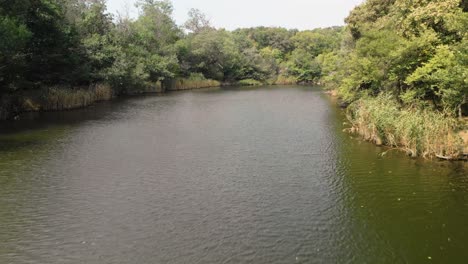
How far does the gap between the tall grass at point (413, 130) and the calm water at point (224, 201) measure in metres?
0.85

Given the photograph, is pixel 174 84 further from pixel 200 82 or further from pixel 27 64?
pixel 27 64

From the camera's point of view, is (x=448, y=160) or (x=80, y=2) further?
(x=80, y=2)

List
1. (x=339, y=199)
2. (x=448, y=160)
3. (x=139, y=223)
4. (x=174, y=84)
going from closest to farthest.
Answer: (x=139, y=223) < (x=339, y=199) < (x=448, y=160) < (x=174, y=84)

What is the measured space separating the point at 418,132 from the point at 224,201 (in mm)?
9833

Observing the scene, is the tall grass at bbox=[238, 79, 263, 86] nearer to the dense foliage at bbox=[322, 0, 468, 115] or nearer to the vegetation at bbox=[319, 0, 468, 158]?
the dense foliage at bbox=[322, 0, 468, 115]

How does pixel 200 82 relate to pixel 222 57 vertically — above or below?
below

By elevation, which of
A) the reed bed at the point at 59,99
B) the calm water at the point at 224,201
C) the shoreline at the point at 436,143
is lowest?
the calm water at the point at 224,201

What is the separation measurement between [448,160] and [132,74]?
38.7 m

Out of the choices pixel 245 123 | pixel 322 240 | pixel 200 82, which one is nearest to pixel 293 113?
pixel 245 123

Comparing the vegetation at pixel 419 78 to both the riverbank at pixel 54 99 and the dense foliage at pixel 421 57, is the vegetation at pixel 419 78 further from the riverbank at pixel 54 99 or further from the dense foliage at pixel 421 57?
the riverbank at pixel 54 99

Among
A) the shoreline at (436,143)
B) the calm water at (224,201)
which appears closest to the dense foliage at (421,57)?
the shoreline at (436,143)

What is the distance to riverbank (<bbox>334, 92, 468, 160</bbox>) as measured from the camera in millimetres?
16578

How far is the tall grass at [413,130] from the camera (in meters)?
16.6

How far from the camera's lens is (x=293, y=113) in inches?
1278
